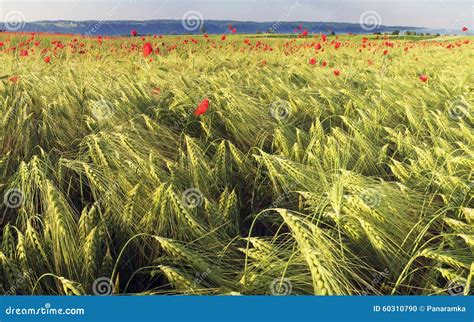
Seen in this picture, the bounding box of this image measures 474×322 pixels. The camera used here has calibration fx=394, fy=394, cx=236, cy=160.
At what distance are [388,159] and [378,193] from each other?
32.8 inches

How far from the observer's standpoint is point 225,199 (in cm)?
179

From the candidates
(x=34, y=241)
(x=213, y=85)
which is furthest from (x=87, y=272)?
(x=213, y=85)

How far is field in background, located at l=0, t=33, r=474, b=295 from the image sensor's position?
141 cm

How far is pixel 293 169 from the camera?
1765mm

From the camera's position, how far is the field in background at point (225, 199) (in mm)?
1411

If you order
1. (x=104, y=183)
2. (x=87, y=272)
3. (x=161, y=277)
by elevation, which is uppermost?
(x=104, y=183)

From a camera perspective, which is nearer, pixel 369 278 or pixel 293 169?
pixel 369 278

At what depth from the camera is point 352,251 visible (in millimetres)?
1560

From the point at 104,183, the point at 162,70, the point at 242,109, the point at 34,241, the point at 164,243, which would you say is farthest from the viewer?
the point at 162,70

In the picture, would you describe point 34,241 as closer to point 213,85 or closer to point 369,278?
point 369,278

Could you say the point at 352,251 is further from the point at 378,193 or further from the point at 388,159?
the point at 388,159

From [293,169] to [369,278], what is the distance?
55 centimetres

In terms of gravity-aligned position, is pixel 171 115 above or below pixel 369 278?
above

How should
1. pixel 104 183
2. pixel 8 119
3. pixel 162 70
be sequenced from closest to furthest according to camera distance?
pixel 104 183, pixel 8 119, pixel 162 70
